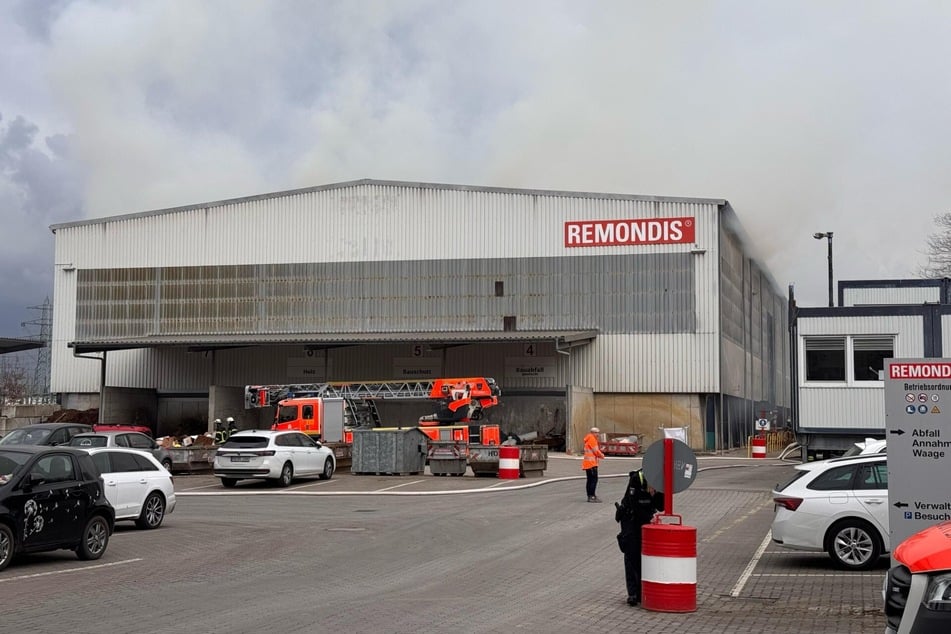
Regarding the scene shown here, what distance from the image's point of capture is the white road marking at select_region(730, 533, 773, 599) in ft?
41.1

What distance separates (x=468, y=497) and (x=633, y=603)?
14.6m

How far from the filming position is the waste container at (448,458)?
31625 millimetres

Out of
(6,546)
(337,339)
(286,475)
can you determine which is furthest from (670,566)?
(337,339)

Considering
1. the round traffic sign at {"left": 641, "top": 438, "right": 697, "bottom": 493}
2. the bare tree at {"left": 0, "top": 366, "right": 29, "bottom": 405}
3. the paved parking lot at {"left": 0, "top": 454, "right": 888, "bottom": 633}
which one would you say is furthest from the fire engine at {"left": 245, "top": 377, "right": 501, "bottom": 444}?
the bare tree at {"left": 0, "top": 366, "right": 29, "bottom": 405}

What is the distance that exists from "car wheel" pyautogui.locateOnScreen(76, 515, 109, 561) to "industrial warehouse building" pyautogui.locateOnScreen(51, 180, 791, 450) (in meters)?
33.5

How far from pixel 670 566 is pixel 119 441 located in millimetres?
20519

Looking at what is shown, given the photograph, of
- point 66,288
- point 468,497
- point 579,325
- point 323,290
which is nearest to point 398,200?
point 323,290

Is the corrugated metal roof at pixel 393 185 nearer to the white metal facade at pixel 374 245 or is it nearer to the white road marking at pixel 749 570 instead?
the white metal facade at pixel 374 245


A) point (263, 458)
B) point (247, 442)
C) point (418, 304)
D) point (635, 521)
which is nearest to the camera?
point (635, 521)

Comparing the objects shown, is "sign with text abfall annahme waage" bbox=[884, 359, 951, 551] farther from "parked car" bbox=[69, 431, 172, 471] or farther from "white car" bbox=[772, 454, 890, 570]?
"parked car" bbox=[69, 431, 172, 471]

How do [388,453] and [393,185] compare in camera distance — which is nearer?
[388,453]

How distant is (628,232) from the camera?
50.3 m

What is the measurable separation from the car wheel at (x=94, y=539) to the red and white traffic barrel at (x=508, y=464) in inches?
676

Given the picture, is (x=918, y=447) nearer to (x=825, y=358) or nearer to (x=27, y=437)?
(x=825, y=358)
